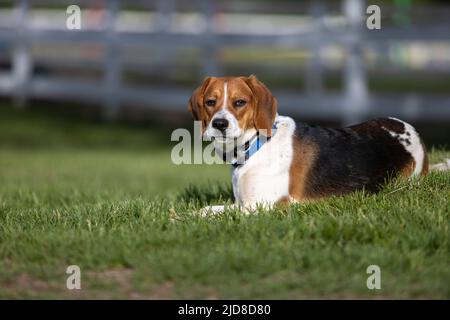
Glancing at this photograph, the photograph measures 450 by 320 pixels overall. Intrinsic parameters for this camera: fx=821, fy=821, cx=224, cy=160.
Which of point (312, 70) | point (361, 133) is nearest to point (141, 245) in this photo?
point (361, 133)

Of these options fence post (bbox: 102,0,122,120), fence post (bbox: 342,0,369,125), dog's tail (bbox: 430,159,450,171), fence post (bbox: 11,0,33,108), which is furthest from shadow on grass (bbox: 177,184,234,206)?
fence post (bbox: 11,0,33,108)

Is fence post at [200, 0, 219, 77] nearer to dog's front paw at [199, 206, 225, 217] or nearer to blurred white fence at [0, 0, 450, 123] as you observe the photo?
blurred white fence at [0, 0, 450, 123]

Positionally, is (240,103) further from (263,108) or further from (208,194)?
(208,194)

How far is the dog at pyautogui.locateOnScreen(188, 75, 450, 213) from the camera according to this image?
631 cm

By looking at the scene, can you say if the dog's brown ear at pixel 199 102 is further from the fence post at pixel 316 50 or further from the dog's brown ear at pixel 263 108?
the fence post at pixel 316 50

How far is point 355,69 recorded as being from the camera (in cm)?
1530

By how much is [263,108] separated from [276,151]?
351 millimetres

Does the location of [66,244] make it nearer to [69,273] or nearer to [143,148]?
[69,273]

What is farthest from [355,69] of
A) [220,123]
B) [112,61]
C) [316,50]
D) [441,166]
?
[220,123]

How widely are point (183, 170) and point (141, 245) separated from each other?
7.90 m

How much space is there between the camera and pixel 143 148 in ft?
54.4

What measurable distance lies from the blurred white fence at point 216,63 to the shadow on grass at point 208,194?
7511 mm

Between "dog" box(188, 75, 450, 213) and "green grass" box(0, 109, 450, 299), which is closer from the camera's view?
"green grass" box(0, 109, 450, 299)

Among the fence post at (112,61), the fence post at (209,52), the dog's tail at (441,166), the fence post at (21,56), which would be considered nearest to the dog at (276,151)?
the dog's tail at (441,166)
